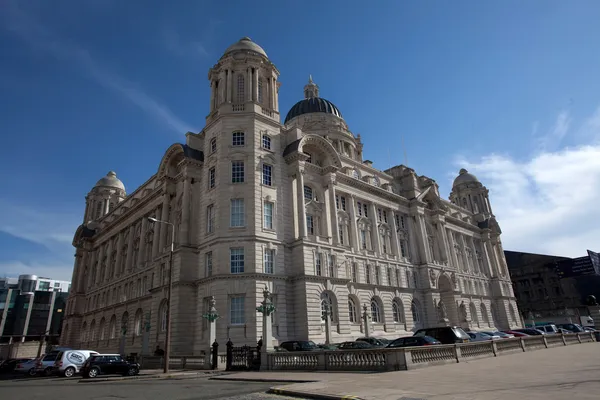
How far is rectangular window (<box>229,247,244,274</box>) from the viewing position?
34438 millimetres

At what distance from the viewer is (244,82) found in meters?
42.6

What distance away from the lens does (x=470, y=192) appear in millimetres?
84625

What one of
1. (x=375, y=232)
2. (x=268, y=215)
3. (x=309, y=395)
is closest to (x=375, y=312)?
(x=375, y=232)

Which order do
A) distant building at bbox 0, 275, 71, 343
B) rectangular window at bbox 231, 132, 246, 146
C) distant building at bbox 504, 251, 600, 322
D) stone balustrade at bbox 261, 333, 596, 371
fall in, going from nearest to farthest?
stone balustrade at bbox 261, 333, 596, 371 → rectangular window at bbox 231, 132, 246, 146 → distant building at bbox 504, 251, 600, 322 → distant building at bbox 0, 275, 71, 343

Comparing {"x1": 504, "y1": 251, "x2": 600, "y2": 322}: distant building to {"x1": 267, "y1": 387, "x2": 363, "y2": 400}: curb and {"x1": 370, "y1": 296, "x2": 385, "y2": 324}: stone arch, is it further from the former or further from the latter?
{"x1": 267, "y1": 387, "x2": 363, "y2": 400}: curb

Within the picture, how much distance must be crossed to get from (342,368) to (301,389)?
24.2 feet

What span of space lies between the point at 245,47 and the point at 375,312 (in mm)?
34644

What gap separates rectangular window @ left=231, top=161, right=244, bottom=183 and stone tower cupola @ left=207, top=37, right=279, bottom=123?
5.82m

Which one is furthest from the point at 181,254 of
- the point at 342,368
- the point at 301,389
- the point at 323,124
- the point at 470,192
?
the point at 470,192

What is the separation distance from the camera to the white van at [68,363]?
2677 centimetres

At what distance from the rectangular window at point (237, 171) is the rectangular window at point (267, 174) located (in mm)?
2248

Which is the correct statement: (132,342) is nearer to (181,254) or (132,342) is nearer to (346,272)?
(181,254)

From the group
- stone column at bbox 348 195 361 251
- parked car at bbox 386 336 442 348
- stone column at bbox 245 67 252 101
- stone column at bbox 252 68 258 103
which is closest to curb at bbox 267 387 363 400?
parked car at bbox 386 336 442 348

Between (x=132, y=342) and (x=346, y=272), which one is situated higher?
(x=346, y=272)
